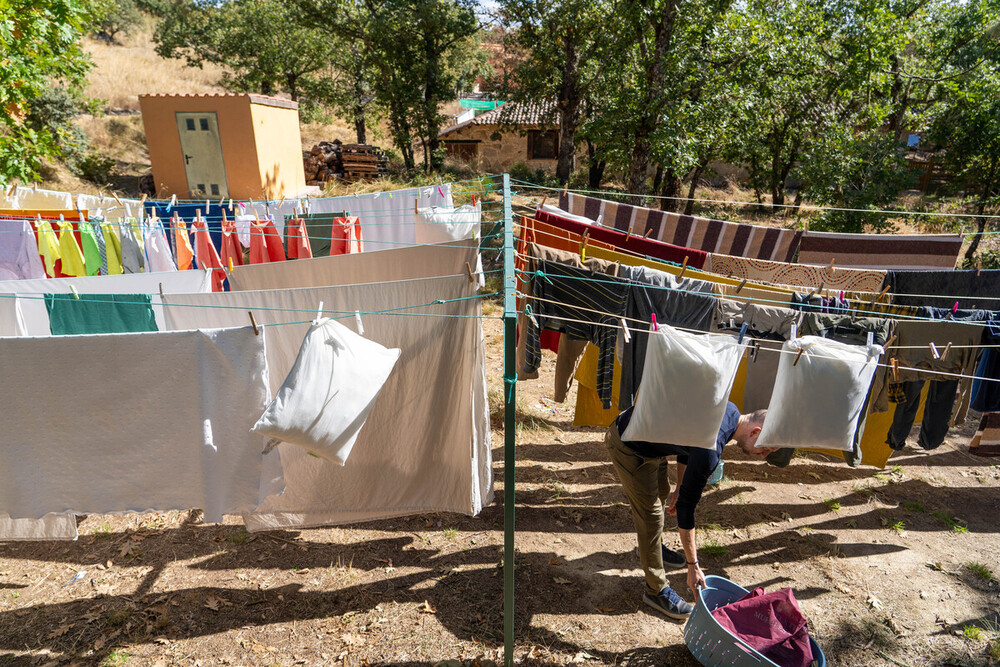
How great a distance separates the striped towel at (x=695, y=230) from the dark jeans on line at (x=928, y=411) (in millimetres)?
2419

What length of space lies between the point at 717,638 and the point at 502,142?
821 inches

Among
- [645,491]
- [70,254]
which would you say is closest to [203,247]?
[70,254]

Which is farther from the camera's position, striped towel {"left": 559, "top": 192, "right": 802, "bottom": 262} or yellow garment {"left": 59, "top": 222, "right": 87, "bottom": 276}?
striped towel {"left": 559, "top": 192, "right": 802, "bottom": 262}

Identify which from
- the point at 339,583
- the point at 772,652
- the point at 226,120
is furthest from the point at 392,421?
the point at 226,120

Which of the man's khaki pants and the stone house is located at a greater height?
the stone house

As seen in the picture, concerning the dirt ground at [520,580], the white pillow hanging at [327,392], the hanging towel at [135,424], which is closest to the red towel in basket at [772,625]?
the dirt ground at [520,580]

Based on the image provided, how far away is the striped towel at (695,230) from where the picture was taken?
5793 millimetres

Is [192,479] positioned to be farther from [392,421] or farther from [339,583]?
[339,583]

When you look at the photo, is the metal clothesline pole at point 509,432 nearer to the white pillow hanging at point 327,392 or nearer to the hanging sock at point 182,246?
the white pillow hanging at point 327,392

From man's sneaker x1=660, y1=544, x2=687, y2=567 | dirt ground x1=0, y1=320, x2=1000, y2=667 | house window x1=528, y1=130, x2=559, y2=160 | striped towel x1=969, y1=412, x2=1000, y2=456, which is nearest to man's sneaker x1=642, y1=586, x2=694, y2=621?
dirt ground x1=0, y1=320, x2=1000, y2=667

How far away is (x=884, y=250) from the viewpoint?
5383 millimetres

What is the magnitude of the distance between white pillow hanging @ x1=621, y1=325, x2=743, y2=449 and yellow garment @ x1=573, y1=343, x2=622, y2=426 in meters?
1.14

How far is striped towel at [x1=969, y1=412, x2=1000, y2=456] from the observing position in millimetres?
3836

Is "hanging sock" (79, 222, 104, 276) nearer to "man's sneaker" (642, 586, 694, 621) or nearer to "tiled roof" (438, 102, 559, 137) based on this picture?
"man's sneaker" (642, 586, 694, 621)
